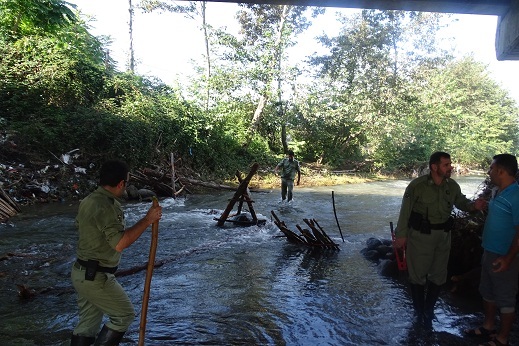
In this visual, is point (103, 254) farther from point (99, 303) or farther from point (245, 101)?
point (245, 101)

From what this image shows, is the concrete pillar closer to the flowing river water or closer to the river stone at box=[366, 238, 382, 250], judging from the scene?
the flowing river water

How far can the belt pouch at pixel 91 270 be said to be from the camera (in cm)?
292

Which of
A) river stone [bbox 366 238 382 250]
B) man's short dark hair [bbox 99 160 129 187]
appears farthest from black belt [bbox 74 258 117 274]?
river stone [bbox 366 238 382 250]

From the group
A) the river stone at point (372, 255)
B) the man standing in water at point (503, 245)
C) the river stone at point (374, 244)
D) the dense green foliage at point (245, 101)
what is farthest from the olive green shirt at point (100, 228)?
the dense green foliage at point (245, 101)

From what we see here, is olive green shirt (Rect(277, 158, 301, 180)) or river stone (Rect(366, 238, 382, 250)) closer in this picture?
river stone (Rect(366, 238, 382, 250))

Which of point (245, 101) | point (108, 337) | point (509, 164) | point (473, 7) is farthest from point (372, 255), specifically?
point (245, 101)

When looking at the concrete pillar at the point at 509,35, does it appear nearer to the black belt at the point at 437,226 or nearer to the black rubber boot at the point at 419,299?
the black belt at the point at 437,226

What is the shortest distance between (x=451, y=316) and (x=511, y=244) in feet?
5.37

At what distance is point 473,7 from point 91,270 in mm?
5769

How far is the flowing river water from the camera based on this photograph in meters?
4.13

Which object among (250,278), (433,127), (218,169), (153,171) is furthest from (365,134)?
(250,278)

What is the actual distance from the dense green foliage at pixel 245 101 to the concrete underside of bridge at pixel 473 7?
12710mm

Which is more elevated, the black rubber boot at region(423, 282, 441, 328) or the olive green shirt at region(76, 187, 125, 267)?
the olive green shirt at region(76, 187, 125, 267)

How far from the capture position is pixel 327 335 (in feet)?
13.8
